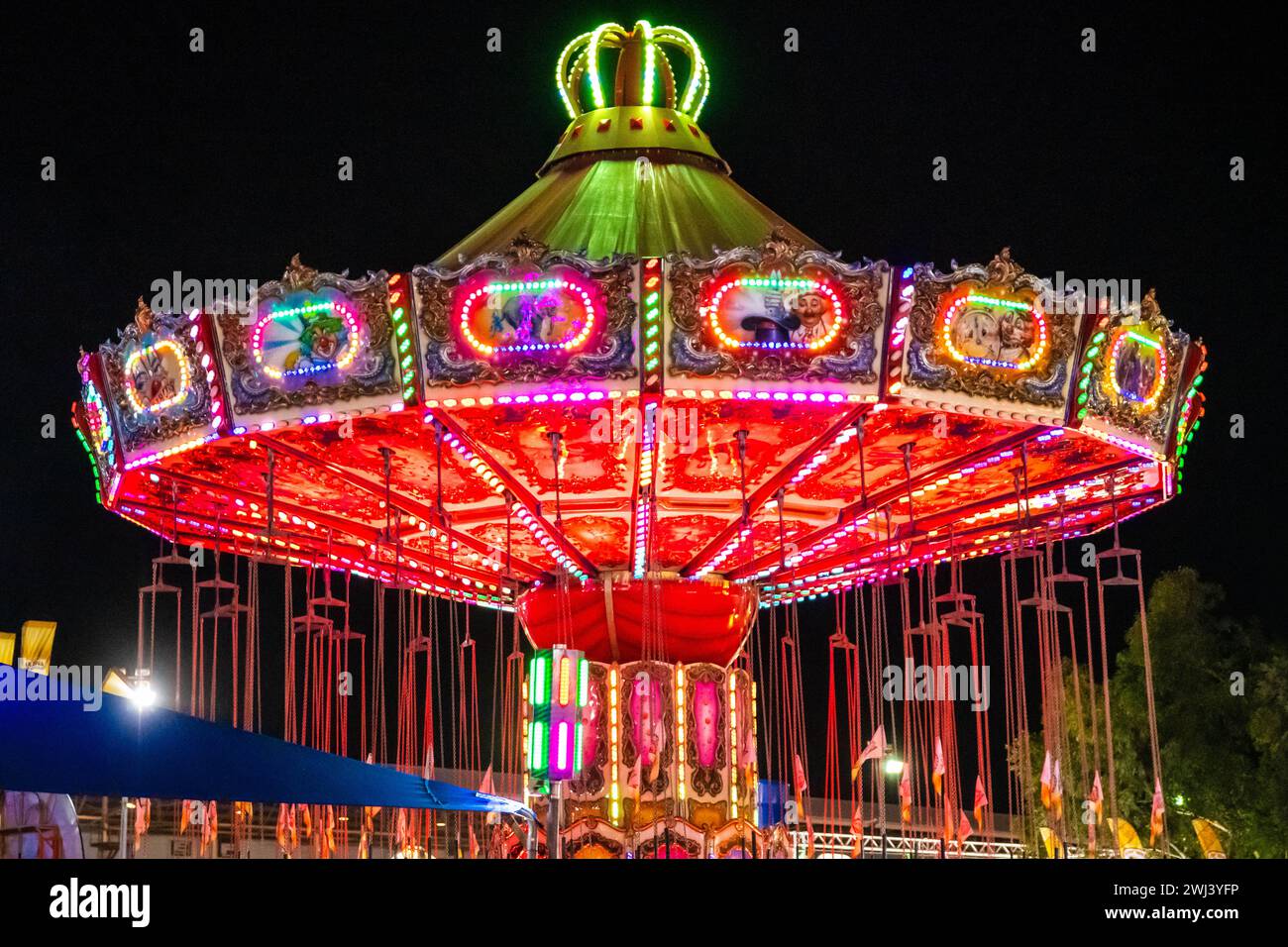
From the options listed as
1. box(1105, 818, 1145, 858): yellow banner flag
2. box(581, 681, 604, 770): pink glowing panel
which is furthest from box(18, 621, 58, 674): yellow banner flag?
box(1105, 818, 1145, 858): yellow banner flag

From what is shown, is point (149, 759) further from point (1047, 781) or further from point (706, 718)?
point (1047, 781)

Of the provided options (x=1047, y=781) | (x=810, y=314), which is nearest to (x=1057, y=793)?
(x=1047, y=781)

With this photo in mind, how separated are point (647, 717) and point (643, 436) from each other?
412cm

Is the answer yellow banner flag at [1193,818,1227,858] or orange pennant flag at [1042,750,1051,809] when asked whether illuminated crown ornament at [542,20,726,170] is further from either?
yellow banner flag at [1193,818,1227,858]

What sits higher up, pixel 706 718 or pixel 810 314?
pixel 810 314

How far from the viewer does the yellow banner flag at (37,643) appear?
53.5 ft

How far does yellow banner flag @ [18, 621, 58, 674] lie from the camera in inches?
642

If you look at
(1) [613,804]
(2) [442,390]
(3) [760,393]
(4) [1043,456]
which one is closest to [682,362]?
(3) [760,393]

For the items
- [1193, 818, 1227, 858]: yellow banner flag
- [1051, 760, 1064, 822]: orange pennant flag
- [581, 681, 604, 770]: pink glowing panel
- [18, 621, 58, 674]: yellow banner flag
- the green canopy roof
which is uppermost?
the green canopy roof

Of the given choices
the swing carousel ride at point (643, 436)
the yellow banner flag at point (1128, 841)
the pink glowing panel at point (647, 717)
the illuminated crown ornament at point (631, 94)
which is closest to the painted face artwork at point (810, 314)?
the swing carousel ride at point (643, 436)

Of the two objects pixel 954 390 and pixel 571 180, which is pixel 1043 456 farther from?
pixel 571 180

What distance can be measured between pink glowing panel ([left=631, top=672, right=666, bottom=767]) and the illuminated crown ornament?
553cm

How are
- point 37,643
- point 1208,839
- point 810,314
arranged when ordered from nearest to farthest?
point 810,314 → point 37,643 → point 1208,839

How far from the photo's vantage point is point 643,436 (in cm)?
1435
